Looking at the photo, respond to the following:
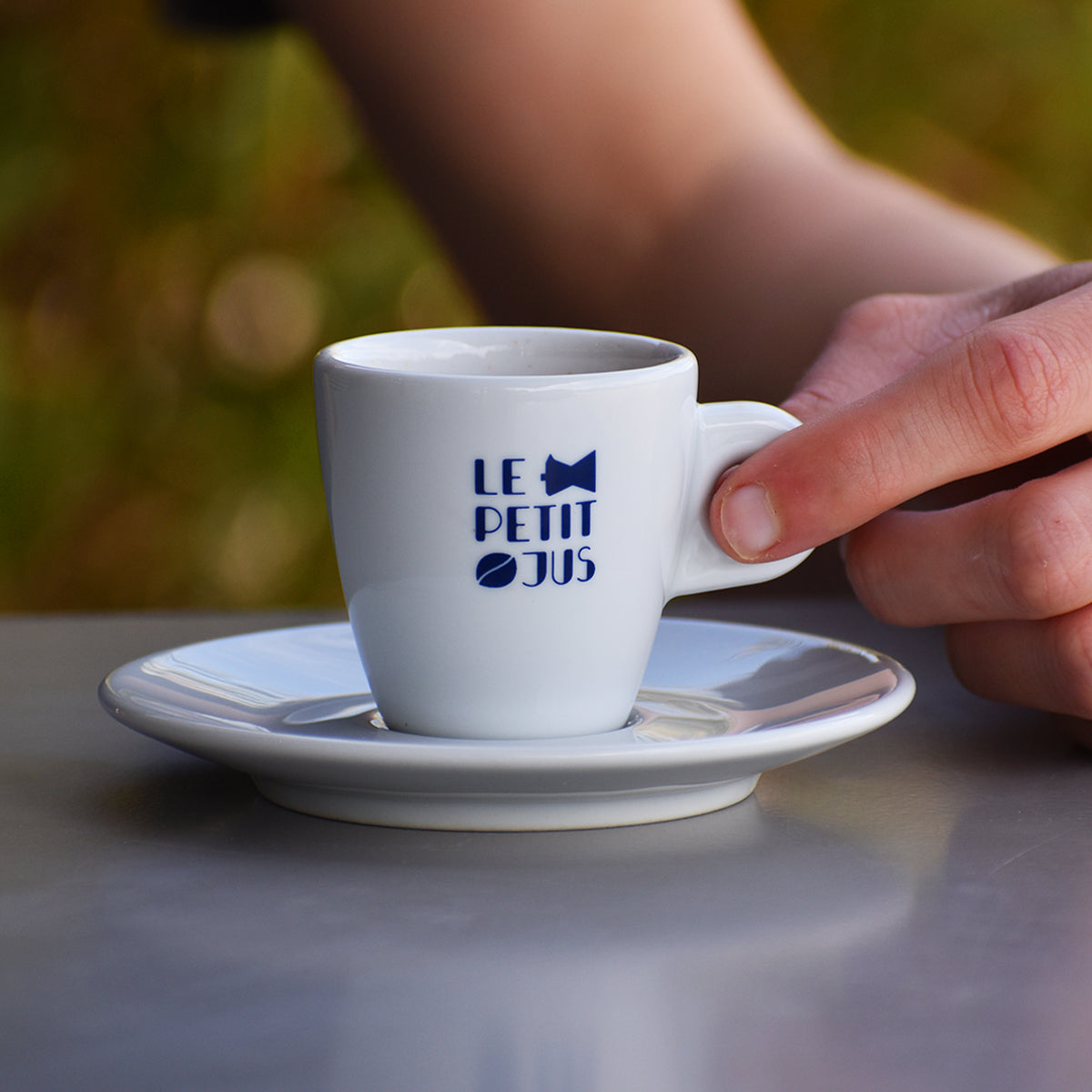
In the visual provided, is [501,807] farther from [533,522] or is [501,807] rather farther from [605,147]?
[605,147]

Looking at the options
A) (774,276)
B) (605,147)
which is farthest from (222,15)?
(774,276)

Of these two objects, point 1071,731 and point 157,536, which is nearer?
point 1071,731

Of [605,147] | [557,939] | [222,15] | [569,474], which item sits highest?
[222,15]

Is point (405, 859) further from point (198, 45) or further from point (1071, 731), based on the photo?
→ point (198, 45)

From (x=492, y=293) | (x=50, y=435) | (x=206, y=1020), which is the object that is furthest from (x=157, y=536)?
(x=206, y=1020)

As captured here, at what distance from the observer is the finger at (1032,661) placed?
23.9 inches

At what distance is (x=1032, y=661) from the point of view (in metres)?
0.62

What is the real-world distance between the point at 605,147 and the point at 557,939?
106cm

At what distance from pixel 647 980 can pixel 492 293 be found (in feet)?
3.75

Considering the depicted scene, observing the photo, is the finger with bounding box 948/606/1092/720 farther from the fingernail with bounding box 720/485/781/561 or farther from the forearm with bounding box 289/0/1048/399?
the forearm with bounding box 289/0/1048/399

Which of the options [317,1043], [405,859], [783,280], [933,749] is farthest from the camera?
[783,280]

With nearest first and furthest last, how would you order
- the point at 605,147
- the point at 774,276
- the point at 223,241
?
the point at 774,276 < the point at 605,147 < the point at 223,241

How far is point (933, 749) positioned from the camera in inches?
24.8

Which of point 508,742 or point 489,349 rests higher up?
point 489,349
